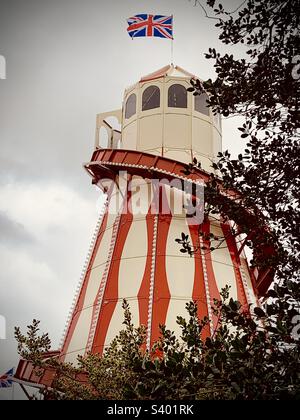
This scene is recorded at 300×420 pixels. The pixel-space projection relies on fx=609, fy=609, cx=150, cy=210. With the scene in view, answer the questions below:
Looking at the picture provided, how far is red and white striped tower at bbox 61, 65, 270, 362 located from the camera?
15.9 m

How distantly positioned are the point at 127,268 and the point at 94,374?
7880 millimetres

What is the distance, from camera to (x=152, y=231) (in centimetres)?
1738

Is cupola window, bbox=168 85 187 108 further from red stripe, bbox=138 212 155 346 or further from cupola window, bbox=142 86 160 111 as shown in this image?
red stripe, bbox=138 212 155 346

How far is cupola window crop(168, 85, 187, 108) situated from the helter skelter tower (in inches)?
1.3

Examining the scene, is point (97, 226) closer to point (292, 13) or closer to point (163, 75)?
point (163, 75)

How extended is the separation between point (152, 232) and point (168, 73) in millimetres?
5826

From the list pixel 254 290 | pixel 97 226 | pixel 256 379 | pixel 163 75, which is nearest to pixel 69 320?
pixel 97 226

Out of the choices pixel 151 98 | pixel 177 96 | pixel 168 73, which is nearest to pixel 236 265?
pixel 177 96

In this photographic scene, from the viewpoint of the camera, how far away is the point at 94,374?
8.96 metres

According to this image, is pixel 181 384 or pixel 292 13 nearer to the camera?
pixel 181 384
